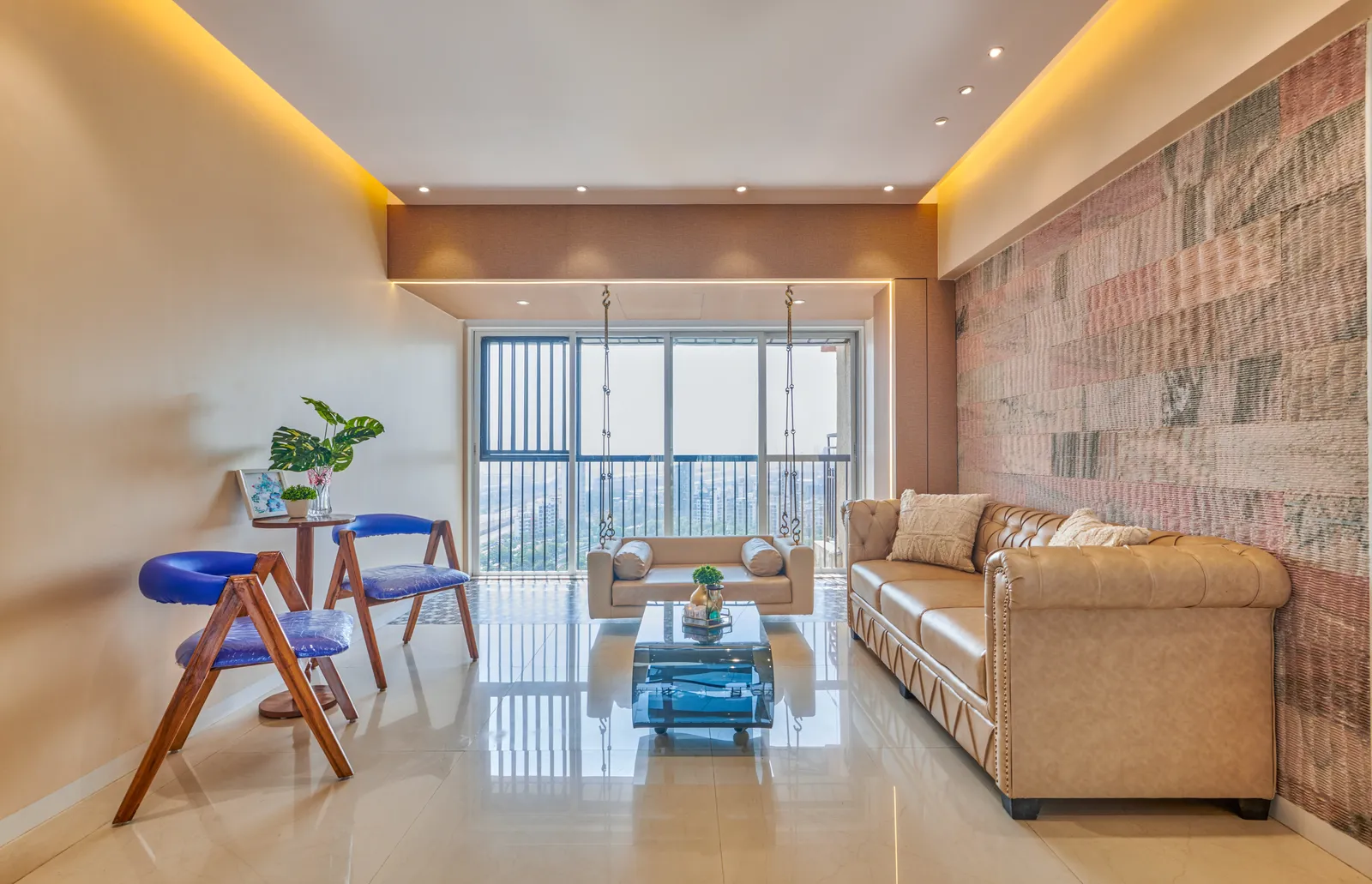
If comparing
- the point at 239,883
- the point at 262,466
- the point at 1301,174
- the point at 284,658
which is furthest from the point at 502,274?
the point at 1301,174

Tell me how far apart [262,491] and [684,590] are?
2.34m

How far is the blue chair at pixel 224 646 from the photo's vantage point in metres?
2.13

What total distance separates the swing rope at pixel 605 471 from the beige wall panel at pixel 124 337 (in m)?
2.03

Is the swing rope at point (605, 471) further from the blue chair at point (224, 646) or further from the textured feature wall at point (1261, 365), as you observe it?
the textured feature wall at point (1261, 365)

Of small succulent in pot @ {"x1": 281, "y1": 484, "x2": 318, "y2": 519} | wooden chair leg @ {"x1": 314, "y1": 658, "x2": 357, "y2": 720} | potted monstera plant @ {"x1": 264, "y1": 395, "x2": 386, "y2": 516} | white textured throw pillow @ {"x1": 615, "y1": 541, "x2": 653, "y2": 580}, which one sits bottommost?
wooden chair leg @ {"x1": 314, "y1": 658, "x2": 357, "y2": 720}

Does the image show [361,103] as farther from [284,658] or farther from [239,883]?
[239,883]

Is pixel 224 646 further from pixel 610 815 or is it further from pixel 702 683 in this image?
pixel 702 683

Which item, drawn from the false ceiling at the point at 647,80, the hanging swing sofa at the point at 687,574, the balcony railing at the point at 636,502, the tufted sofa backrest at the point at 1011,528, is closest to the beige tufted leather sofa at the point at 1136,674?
the tufted sofa backrest at the point at 1011,528

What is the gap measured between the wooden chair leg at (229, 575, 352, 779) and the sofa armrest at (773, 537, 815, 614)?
8.50 ft

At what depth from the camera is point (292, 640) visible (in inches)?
92.1

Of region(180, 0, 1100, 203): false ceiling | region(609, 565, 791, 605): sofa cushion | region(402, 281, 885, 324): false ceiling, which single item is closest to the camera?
region(180, 0, 1100, 203): false ceiling

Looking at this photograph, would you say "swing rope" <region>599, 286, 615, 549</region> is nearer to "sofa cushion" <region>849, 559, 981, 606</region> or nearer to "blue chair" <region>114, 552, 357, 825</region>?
"sofa cushion" <region>849, 559, 981, 606</region>

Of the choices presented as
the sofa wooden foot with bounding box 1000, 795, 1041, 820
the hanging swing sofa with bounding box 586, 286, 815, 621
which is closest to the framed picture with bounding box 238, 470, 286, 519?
the hanging swing sofa with bounding box 586, 286, 815, 621

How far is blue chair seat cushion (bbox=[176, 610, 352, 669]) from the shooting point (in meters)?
2.24
